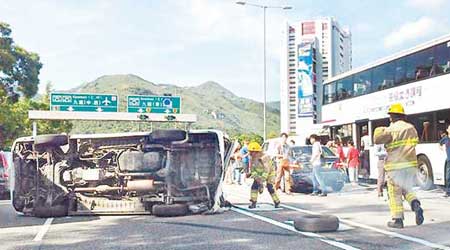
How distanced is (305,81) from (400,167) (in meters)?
56.5

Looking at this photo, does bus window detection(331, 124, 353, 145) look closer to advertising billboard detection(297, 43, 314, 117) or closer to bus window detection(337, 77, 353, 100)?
bus window detection(337, 77, 353, 100)

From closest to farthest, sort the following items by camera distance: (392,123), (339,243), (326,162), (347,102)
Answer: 1. (339,243)
2. (392,123)
3. (326,162)
4. (347,102)

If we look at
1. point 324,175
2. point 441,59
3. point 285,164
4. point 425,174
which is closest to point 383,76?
point 441,59

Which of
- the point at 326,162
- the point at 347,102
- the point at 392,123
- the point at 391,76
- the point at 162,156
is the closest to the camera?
the point at 392,123

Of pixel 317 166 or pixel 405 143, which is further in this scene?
pixel 317 166

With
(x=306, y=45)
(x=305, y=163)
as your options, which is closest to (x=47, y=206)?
(x=305, y=163)

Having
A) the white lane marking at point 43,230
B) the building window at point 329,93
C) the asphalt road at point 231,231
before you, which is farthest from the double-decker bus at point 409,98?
the white lane marking at point 43,230

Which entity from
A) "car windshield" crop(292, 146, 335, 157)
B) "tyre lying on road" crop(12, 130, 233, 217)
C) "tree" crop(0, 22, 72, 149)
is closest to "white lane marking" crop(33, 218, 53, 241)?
"tyre lying on road" crop(12, 130, 233, 217)

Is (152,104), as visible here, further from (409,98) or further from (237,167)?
(409,98)

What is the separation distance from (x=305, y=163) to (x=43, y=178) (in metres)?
7.73

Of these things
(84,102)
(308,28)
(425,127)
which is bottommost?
(425,127)

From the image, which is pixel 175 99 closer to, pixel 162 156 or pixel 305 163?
pixel 305 163

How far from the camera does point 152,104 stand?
35.3m

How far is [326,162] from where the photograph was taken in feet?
50.8
